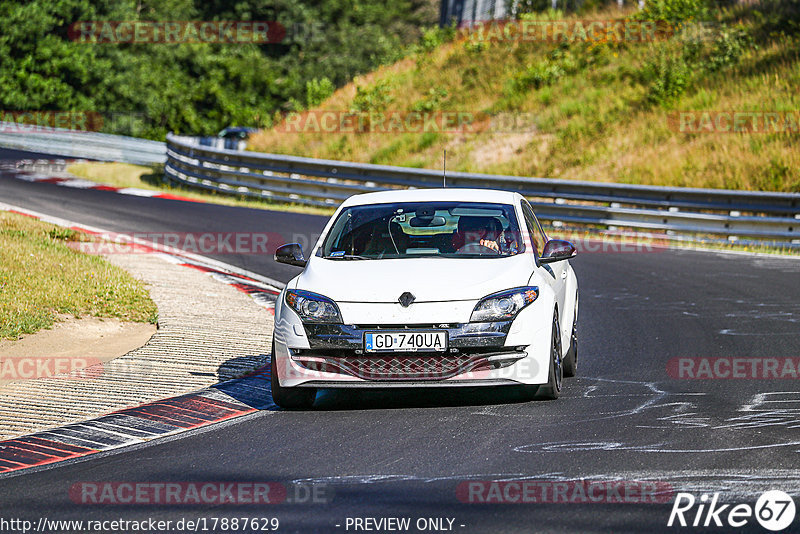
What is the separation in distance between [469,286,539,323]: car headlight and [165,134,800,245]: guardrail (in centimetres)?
1370

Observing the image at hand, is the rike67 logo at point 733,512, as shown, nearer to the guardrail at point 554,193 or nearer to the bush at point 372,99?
the guardrail at point 554,193

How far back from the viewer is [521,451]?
6.82 m

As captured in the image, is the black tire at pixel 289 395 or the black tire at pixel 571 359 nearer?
the black tire at pixel 289 395

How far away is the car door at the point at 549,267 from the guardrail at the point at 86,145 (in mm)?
31554

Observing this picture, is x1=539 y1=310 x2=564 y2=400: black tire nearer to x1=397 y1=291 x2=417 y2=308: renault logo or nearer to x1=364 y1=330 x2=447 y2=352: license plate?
x1=364 y1=330 x2=447 y2=352: license plate

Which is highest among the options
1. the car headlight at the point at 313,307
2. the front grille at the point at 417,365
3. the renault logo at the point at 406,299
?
the renault logo at the point at 406,299

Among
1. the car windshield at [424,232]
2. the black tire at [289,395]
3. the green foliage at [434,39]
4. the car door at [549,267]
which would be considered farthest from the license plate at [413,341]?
the green foliage at [434,39]

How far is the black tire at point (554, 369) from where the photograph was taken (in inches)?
322

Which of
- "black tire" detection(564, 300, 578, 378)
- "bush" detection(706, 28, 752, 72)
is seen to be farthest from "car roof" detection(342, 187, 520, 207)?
"bush" detection(706, 28, 752, 72)

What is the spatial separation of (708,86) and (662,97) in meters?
1.28

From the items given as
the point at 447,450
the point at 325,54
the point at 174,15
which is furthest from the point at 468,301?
the point at 174,15

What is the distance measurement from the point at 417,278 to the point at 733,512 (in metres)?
3.21

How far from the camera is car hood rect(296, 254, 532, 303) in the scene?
7934 mm

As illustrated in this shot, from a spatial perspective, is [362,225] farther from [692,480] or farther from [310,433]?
[692,480]
